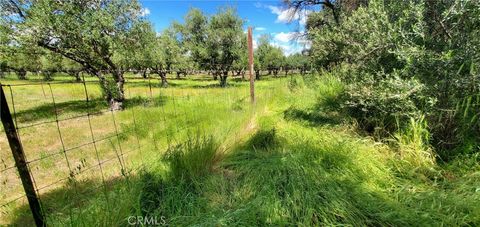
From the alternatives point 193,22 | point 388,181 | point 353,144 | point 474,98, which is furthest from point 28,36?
point 193,22

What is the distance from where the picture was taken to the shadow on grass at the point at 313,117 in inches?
175

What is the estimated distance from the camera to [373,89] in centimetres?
327

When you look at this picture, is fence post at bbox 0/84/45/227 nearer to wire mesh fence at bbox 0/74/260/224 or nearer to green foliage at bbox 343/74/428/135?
wire mesh fence at bbox 0/74/260/224

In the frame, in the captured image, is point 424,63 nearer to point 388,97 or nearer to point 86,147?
point 388,97

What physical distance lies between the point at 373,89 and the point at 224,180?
7.29 feet

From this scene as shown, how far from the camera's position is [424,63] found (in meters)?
2.78

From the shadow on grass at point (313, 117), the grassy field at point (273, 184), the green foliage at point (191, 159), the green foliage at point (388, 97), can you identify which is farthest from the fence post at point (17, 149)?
the shadow on grass at point (313, 117)

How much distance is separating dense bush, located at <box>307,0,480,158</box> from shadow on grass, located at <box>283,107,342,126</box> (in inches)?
39.1

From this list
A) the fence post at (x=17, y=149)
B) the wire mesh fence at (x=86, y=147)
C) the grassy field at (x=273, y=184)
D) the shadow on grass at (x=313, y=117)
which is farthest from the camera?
the shadow on grass at (x=313, y=117)

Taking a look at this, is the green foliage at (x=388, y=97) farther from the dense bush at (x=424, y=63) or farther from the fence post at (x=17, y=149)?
the fence post at (x=17, y=149)

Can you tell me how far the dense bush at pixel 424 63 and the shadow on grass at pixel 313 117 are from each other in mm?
994

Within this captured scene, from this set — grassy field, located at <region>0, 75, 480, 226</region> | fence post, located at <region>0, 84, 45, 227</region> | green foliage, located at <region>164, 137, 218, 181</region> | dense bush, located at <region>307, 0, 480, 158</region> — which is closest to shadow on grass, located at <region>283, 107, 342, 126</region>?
grassy field, located at <region>0, 75, 480, 226</region>

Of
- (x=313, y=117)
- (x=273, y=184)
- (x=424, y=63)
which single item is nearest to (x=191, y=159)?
(x=273, y=184)

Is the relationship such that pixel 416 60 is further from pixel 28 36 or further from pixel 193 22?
pixel 193 22
